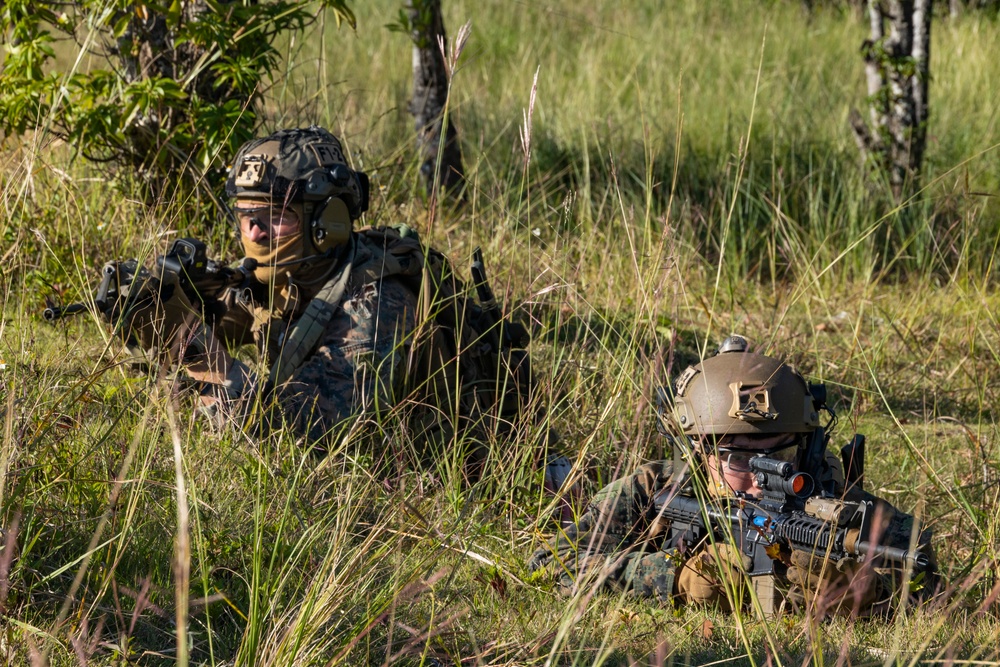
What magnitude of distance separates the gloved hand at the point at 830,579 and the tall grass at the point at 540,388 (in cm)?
8

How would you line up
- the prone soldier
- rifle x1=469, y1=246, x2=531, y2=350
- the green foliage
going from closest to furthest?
the prone soldier < rifle x1=469, y1=246, x2=531, y2=350 < the green foliage

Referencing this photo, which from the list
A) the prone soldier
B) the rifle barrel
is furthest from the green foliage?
the rifle barrel

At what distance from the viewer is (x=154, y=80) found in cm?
414

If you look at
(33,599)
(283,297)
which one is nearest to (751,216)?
(283,297)

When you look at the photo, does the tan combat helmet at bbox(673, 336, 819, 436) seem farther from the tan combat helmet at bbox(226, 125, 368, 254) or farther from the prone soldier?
the tan combat helmet at bbox(226, 125, 368, 254)

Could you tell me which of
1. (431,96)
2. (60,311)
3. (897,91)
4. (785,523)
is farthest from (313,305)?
(897,91)

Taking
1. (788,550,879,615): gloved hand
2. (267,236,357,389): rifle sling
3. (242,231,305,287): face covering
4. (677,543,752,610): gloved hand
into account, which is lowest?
(677,543,752,610): gloved hand

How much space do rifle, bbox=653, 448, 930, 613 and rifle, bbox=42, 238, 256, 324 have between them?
1.59 m

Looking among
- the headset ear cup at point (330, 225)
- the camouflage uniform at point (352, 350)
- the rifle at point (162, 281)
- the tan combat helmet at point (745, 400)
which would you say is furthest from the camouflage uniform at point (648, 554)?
the rifle at point (162, 281)

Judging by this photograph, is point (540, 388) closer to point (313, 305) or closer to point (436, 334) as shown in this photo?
point (436, 334)

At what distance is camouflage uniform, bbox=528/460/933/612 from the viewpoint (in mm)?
2631

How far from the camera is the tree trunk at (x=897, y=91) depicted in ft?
20.6

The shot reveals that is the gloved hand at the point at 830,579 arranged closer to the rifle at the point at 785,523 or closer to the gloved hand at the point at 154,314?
the rifle at the point at 785,523

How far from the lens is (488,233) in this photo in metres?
5.45
